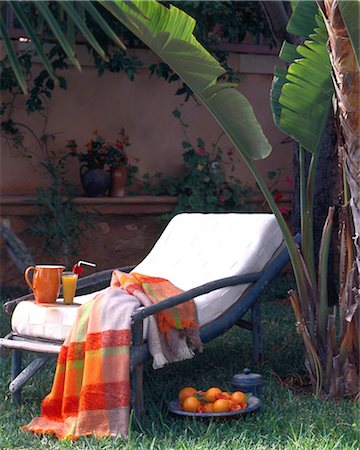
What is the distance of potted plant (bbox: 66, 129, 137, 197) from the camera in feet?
→ 27.1

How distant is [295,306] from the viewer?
4598 mm

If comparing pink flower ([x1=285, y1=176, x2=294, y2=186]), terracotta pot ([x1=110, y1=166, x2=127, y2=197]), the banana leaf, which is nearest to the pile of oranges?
the banana leaf

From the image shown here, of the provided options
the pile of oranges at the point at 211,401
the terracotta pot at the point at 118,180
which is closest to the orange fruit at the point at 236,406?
the pile of oranges at the point at 211,401

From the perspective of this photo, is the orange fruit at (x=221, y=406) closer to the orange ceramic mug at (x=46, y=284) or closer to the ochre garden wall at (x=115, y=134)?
the orange ceramic mug at (x=46, y=284)

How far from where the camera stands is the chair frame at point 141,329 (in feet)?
13.4

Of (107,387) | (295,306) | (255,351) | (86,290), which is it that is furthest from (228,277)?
(86,290)

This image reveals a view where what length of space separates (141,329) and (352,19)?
1.68 metres

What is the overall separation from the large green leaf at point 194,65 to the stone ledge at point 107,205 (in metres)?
3.92

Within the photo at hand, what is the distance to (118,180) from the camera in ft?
27.6

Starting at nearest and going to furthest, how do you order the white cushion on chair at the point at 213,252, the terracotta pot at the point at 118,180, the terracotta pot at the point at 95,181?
the white cushion on chair at the point at 213,252 < the terracotta pot at the point at 95,181 < the terracotta pot at the point at 118,180

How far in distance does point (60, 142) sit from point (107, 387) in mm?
4723

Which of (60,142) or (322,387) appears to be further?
(60,142)

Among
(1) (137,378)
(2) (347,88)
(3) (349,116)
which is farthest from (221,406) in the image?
(2) (347,88)

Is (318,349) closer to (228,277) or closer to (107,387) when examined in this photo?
(228,277)
